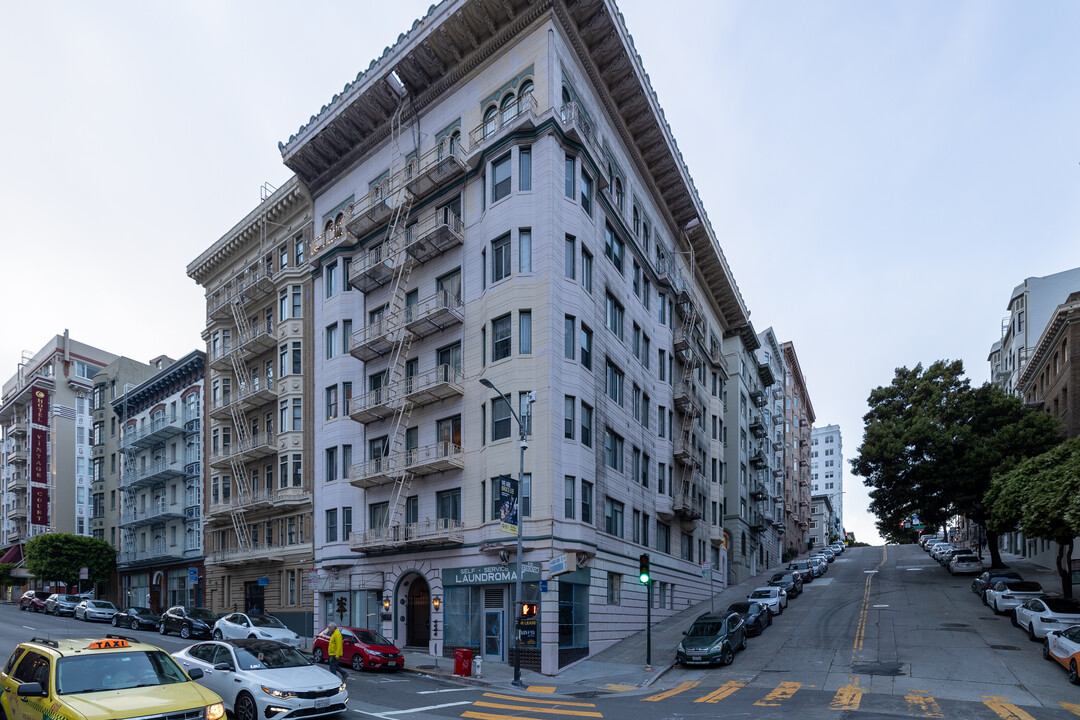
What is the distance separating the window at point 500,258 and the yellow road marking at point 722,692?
17.6 metres

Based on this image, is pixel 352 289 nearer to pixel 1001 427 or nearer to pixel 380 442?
pixel 380 442

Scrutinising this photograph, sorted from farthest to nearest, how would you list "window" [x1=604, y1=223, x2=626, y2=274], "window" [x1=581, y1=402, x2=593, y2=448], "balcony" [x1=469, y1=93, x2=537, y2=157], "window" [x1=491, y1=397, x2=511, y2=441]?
1. "window" [x1=604, y1=223, x2=626, y2=274]
2. "window" [x1=581, y1=402, x2=593, y2=448]
3. "balcony" [x1=469, y1=93, x2=537, y2=157]
4. "window" [x1=491, y1=397, x2=511, y2=441]

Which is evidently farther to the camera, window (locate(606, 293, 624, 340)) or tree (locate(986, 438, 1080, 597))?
window (locate(606, 293, 624, 340))

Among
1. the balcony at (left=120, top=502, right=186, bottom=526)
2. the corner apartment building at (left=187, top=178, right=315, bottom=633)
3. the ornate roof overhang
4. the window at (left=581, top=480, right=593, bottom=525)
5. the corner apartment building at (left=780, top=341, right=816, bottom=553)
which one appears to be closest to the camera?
the window at (left=581, top=480, right=593, bottom=525)

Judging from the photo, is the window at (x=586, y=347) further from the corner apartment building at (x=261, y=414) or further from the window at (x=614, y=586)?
the corner apartment building at (x=261, y=414)

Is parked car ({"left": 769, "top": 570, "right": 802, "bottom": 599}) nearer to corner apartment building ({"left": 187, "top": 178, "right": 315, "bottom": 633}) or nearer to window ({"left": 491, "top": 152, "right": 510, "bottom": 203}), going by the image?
corner apartment building ({"left": 187, "top": 178, "right": 315, "bottom": 633})

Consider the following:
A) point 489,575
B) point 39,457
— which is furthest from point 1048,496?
point 39,457

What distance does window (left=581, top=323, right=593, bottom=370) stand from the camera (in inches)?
1310

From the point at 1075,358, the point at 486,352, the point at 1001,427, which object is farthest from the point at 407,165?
the point at 1075,358

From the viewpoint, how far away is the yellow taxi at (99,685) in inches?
413

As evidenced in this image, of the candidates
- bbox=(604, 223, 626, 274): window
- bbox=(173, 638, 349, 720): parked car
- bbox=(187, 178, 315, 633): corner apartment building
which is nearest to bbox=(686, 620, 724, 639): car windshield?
bbox=(173, 638, 349, 720): parked car

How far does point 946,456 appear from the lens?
47.5 metres

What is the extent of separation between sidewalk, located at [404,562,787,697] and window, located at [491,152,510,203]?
19005mm

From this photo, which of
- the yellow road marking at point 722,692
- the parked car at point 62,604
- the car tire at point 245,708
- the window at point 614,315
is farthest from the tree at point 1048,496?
the parked car at point 62,604
